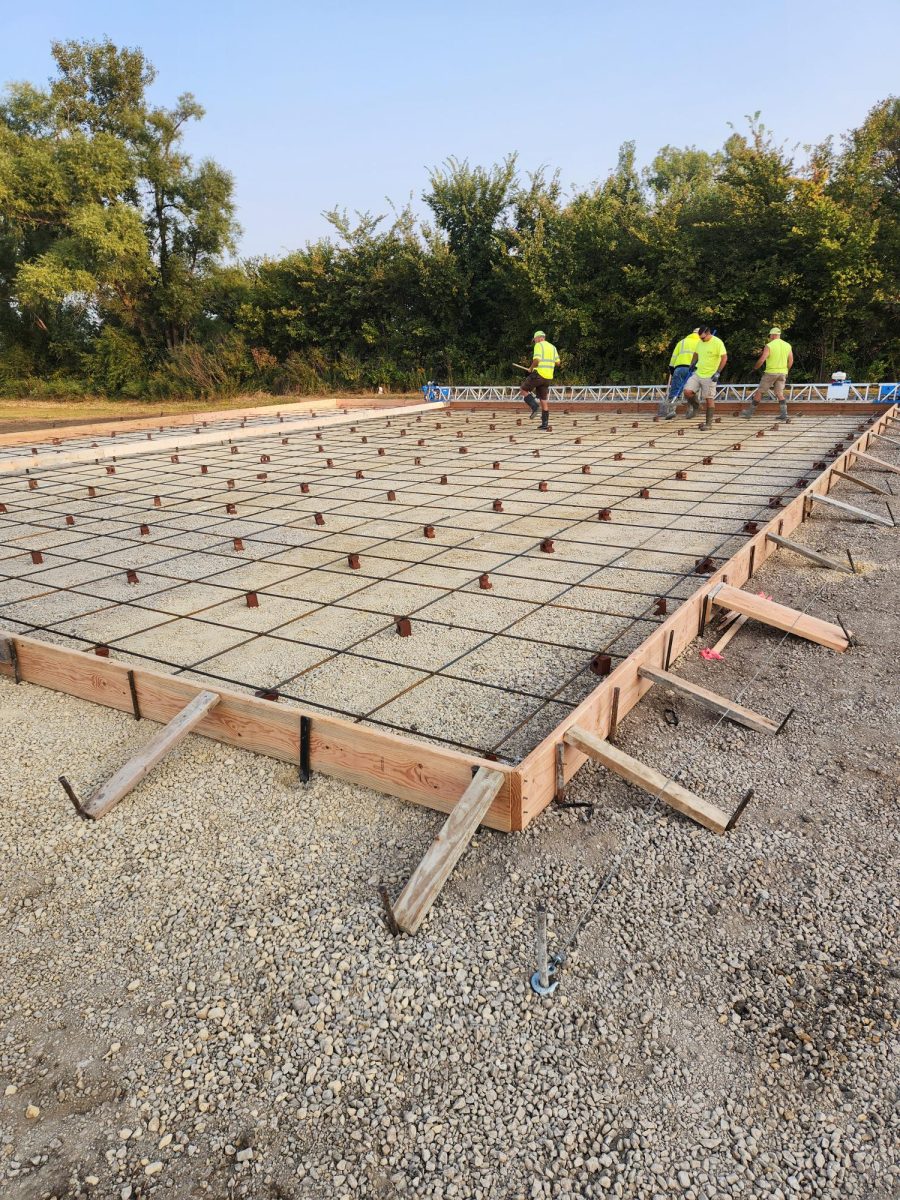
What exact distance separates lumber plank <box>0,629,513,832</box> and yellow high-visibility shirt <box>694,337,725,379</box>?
7.58 m

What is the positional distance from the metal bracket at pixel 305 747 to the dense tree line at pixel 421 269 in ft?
41.8

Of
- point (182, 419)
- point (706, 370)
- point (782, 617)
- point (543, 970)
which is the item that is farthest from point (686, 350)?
point (543, 970)

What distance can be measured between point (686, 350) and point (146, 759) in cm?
852

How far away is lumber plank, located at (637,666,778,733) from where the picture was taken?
2.72m

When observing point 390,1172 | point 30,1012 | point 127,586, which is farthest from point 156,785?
point 127,586

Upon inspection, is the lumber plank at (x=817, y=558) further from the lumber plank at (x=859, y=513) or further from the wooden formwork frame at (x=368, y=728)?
the wooden formwork frame at (x=368, y=728)

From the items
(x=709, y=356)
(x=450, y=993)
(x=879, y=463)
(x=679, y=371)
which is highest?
(x=709, y=356)

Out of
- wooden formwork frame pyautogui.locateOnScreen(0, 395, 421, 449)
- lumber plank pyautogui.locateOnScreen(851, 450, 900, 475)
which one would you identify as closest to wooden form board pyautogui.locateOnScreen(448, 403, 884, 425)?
wooden formwork frame pyautogui.locateOnScreen(0, 395, 421, 449)

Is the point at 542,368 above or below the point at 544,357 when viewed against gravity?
below

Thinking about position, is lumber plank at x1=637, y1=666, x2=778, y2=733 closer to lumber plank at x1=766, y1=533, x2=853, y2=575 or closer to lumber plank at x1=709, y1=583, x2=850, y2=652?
lumber plank at x1=709, y1=583, x2=850, y2=652

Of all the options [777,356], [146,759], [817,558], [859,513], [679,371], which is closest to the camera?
[146,759]

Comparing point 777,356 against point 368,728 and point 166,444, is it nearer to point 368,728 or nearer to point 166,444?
point 166,444

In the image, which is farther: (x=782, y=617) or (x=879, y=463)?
(x=879, y=463)

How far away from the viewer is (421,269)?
1639 cm
